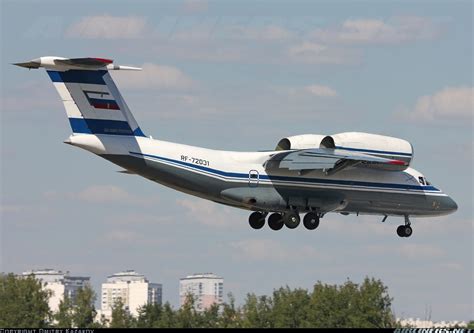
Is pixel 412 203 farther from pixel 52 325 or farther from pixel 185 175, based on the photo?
pixel 52 325

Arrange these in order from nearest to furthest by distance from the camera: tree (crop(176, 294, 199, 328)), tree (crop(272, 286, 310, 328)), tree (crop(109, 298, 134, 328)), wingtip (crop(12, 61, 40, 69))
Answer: wingtip (crop(12, 61, 40, 69))
tree (crop(109, 298, 134, 328))
tree (crop(176, 294, 199, 328))
tree (crop(272, 286, 310, 328))

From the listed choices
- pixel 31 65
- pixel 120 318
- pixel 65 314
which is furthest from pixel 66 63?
pixel 65 314

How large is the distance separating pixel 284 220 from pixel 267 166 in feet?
6.85

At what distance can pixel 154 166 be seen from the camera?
45406 mm

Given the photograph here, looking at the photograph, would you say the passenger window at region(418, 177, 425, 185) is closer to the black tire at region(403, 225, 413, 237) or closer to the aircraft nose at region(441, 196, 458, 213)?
the aircraft nose at region(441, 196, 458, 213)

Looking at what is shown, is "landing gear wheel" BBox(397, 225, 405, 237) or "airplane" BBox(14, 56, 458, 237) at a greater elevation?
"airplane" BBox(14, 56, 458, 237)

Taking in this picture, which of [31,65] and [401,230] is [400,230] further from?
[31,65]

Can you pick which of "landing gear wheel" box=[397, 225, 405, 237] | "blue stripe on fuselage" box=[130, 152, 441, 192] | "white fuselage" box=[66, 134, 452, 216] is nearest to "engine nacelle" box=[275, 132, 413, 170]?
"blue stripe on fuselage" box=[130, 152, 441, 192]

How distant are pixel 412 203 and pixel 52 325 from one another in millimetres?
33264

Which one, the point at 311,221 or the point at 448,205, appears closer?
the point at 311,221

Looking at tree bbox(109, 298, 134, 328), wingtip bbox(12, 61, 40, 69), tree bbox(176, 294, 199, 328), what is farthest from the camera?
tree bbox(176, 294, 199, 328)

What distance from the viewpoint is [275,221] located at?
49562mm

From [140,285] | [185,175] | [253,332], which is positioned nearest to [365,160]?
[185,175]

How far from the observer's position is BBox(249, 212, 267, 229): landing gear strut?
4972 cm
